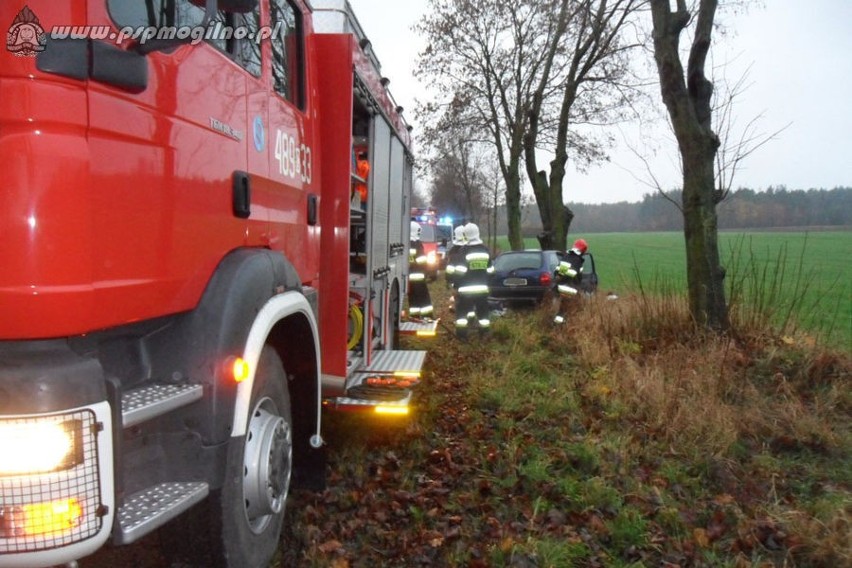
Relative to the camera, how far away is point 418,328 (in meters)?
8.07

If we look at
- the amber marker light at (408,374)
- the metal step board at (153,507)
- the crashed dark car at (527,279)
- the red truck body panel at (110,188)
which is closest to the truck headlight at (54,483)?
the metal step board at (153,507)

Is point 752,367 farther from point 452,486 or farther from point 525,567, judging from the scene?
point 525,567

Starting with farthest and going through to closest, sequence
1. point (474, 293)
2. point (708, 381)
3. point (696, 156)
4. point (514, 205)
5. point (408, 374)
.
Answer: point (514, 205), point (474, 293), point (696, 156), point (708, 381), point (408, 374)

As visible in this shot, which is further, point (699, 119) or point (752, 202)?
point (752, 202)

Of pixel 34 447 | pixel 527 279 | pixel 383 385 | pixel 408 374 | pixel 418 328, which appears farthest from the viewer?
pixel 527 279

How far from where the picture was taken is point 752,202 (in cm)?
1223

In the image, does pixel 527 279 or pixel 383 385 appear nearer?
pixel 383 385

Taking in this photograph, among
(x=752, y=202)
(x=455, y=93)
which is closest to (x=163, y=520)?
(x=752, y=202)

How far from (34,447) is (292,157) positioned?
2.20 meters

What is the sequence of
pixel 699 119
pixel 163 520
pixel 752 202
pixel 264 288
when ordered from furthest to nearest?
pixel 752 202 < pixel 699 119 < pixel 264 288 < pixel 163 520

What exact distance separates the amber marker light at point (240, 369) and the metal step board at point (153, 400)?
0.50 ft

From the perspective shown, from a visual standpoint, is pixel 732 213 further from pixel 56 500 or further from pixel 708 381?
pixel 56 500

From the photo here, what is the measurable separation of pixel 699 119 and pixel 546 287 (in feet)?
16.7

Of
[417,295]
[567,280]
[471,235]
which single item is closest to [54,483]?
[417,295]
